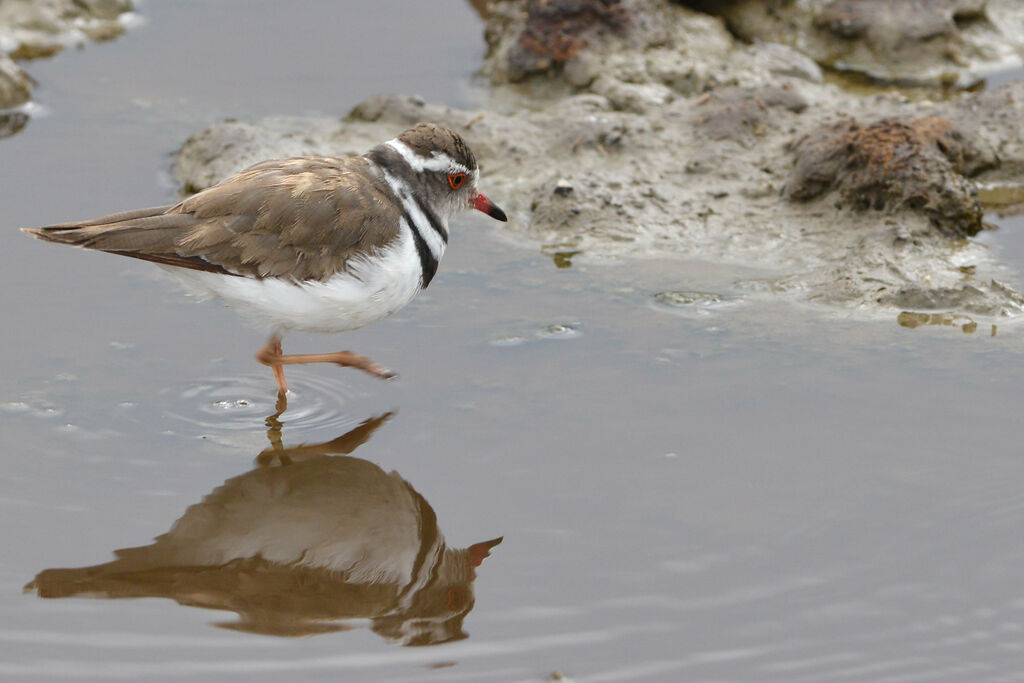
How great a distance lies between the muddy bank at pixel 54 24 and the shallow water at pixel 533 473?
2837mm

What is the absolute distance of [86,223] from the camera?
5.77m

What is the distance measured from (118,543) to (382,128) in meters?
4.86

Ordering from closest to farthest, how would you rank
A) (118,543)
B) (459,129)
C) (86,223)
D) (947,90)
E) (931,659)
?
1. (931,659)
2. (118,543)
3. (86,223)
4. (459,129)
5. (947,90)

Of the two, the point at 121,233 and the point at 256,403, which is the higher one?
the point at 121,233

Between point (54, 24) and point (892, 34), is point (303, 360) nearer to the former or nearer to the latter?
point (54, 24)

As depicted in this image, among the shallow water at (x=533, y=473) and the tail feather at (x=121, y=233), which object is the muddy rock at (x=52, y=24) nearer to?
the shallow water at (x=533, y=473)

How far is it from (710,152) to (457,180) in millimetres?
2804

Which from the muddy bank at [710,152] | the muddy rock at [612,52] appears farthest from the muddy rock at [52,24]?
the muddy rock at [612,52]

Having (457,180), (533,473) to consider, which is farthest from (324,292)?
(533,473)

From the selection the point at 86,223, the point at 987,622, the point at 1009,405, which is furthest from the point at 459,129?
the point at 987,622

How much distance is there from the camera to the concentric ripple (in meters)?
6.07

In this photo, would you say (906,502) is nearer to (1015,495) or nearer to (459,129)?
(1015,495)

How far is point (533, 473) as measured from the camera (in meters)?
5.55

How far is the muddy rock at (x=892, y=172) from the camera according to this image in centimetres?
764
